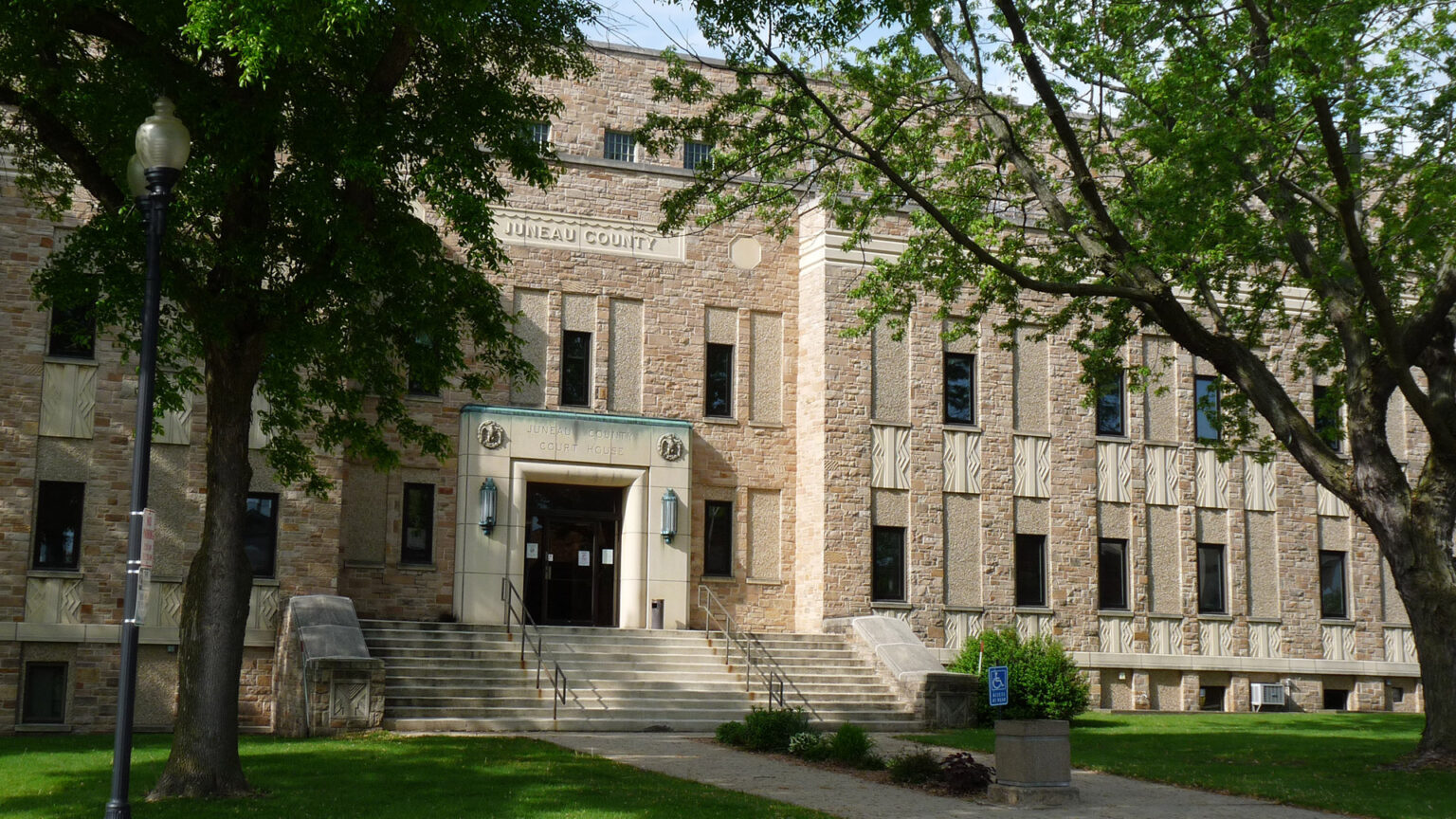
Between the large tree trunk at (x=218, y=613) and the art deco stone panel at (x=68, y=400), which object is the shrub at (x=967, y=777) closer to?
the large tree trunk at (x=218, y=613)

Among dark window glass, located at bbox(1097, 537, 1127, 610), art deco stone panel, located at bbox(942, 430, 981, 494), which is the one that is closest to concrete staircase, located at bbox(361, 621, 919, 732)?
art deco stone panel, located at bbox(942, 430, 981, 494)

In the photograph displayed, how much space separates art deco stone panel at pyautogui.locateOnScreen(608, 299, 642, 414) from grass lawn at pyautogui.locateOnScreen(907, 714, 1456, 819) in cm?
899

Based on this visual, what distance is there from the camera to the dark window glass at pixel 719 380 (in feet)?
89.1

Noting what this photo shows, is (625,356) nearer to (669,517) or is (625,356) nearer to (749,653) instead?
(669,517)

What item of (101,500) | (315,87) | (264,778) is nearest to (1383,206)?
(315,87)

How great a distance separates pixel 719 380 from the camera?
27266 millimetres

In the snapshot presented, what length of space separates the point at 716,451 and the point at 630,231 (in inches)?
178

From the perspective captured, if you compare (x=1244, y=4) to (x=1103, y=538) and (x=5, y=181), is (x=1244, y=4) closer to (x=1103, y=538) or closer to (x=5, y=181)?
(x=1103, y=538)

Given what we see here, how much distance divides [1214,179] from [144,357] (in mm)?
11131

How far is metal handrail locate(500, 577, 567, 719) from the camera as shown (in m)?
21.0

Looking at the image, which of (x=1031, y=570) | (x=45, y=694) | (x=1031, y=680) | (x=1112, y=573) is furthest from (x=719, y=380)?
(x=45, y=694)

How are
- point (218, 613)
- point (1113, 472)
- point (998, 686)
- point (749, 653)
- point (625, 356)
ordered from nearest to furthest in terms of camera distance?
point (218, 613) < point (998, 686) < point (749, 653) < point (625, 356) < point (1113, 472)

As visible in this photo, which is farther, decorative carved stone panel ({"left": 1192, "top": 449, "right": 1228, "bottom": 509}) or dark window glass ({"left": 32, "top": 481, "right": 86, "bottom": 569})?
decorative carved stone panel ({"left": 1192, "top": 449, "right": 1228, "bottom": 509})

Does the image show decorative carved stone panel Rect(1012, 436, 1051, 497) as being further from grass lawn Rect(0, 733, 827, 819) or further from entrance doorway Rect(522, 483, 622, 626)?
grass lawn Rect(0, 733, 827, 819)
